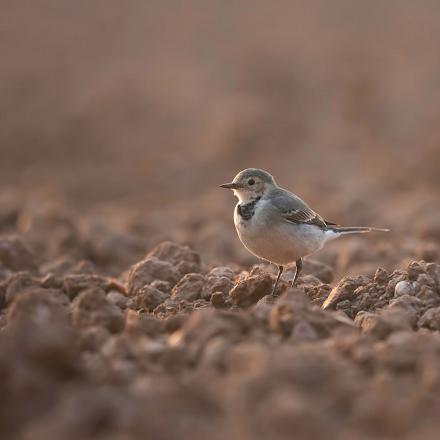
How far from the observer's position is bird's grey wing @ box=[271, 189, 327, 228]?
8.96 metres

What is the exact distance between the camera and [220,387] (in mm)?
5125

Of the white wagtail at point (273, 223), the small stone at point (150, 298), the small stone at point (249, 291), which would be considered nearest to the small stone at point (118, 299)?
the small stone at point (150, 298)

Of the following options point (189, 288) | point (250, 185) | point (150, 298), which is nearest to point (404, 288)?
point (189, 288)

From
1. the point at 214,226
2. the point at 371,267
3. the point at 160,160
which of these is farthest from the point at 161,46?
the point at 371,267

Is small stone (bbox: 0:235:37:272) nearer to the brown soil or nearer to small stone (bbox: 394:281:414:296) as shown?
the brown soil

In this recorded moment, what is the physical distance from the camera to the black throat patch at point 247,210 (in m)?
8.82

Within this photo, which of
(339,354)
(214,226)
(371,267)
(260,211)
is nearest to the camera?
(339,354)

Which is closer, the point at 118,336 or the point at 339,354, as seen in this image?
the point at 339,354

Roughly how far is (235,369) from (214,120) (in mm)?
20341

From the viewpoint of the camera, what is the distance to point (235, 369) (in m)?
5.36

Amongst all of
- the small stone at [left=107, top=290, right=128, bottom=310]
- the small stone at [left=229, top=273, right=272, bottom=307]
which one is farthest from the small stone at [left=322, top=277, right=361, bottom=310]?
the small stone at [left=107, top=290, right=128, bottom=310]

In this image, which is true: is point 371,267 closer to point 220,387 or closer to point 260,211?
point 260,211

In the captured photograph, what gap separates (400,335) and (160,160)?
17.2m

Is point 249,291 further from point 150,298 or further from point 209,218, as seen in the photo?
point 209,218
